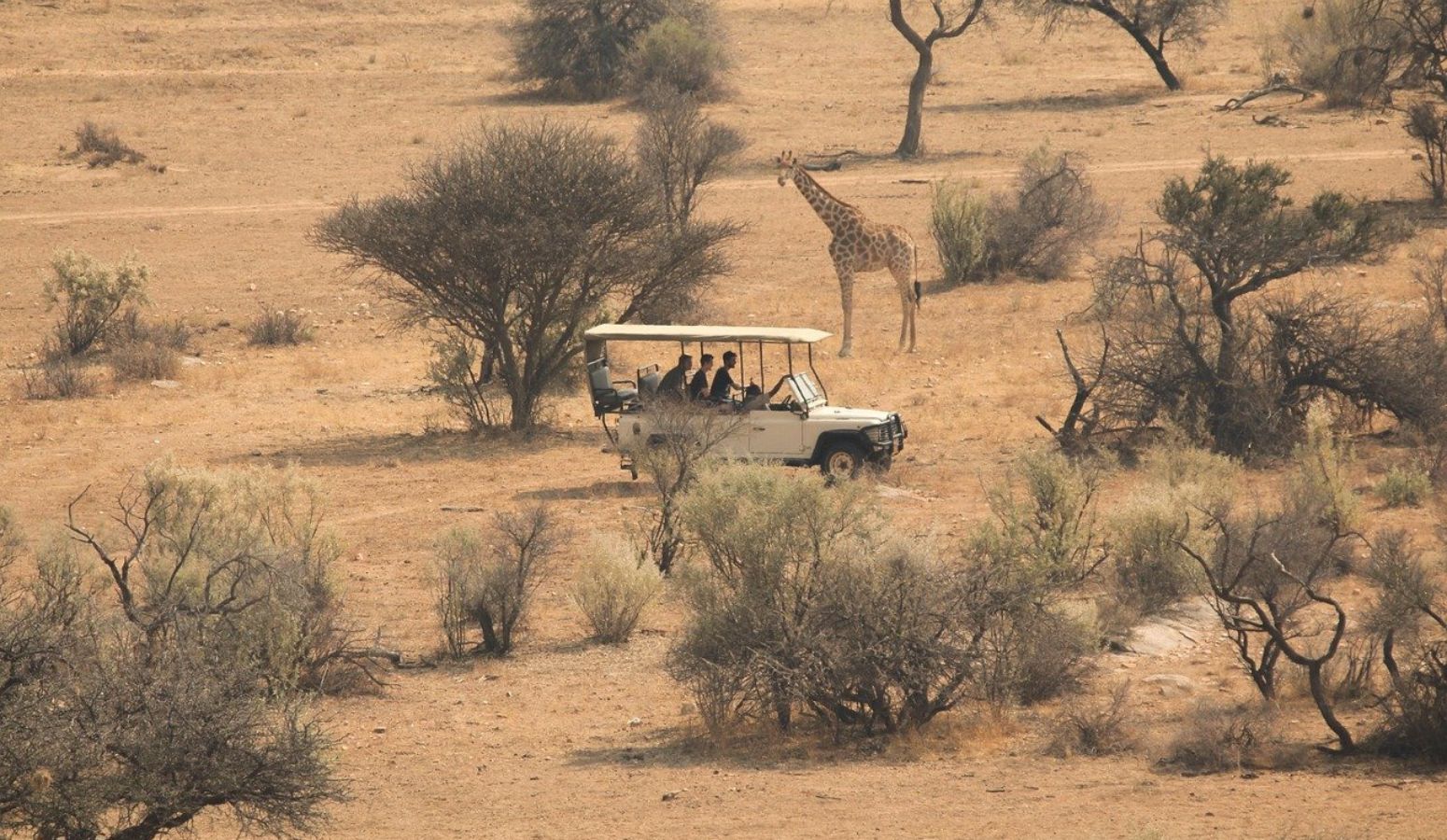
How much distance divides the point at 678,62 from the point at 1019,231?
756 inches

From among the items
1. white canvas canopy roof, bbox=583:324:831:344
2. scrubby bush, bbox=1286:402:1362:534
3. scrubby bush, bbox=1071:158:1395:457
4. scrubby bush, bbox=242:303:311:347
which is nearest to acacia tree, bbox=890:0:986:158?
scrubby bush, bbox=242:303:311:347

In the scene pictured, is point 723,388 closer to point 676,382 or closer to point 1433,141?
point 676,382

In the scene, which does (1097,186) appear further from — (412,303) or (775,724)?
(775,724)

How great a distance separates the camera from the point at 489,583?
1331 centimetres

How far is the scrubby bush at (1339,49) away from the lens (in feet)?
119

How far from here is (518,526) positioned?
564 inches

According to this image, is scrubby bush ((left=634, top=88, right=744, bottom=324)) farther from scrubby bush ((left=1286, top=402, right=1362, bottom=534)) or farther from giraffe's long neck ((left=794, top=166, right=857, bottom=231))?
scrubby bush ((left=1286, top=402, right=1362, bottom=534))

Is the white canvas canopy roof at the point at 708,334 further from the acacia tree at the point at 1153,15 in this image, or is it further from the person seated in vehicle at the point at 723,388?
the acacia tree at the point at 1153,15

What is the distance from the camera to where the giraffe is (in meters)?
24.8

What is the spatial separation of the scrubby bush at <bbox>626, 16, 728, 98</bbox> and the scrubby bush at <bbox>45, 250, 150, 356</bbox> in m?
21.1

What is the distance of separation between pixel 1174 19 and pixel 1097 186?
16432mm

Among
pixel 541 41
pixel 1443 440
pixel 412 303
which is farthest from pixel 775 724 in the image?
pixel 541 41

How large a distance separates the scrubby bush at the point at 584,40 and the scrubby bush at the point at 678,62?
2.01 ft

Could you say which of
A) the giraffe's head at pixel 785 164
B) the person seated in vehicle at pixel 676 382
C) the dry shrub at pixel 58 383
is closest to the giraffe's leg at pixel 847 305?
the giraffe's head at pixel 785 164
